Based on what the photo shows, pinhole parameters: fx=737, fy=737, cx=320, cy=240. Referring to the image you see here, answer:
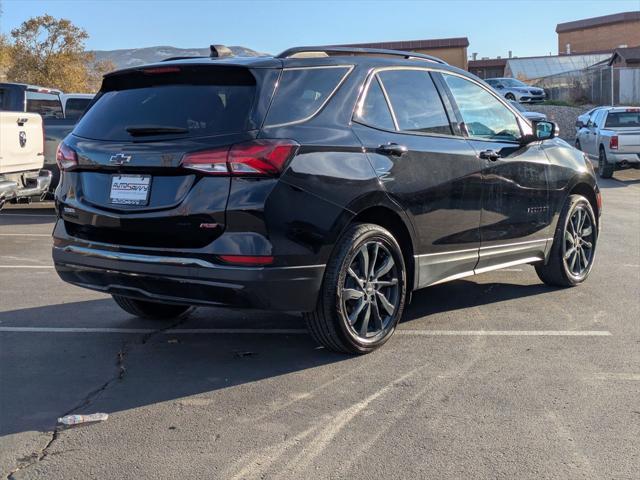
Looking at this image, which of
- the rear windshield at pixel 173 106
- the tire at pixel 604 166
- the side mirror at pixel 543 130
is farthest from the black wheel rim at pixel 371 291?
the tire at pixel 604 166

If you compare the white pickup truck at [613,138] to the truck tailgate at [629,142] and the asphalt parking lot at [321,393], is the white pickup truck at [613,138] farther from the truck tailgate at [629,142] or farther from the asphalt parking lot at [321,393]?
the asphalt parking lot at [321,393]

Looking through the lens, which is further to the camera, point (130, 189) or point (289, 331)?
point (289, 331)

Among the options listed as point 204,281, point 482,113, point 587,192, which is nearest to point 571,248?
point 587,192

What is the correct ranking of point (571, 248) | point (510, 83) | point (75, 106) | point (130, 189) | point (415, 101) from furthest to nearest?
point (510, 83) < point (75, 106) < point (571, 248) < point (415, 101) < point (130, 189)

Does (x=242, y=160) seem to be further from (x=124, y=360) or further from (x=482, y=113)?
(x=482, y=113)

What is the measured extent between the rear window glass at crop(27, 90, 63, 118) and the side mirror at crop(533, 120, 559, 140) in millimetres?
9548

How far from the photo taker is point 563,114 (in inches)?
1449

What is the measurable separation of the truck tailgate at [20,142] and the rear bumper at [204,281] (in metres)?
5.59

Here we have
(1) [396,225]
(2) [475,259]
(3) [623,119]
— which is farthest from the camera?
(3) [623,119]

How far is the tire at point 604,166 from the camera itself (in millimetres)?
19828

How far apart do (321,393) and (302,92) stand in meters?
1.84

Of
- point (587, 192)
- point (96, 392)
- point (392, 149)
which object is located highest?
point (392, 149)

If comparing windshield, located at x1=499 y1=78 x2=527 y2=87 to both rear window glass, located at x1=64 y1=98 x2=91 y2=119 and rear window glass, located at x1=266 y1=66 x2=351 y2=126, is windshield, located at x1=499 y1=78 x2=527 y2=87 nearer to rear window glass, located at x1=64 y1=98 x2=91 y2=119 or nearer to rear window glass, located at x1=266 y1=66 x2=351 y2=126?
rear window glass, located at x1=64 y1=98 x2=91 y2=119

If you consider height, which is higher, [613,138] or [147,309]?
[613,138]
